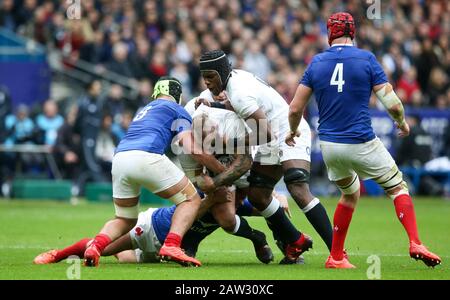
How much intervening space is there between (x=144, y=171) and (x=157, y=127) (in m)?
0.50

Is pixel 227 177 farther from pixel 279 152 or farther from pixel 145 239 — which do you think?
pixel 145 239

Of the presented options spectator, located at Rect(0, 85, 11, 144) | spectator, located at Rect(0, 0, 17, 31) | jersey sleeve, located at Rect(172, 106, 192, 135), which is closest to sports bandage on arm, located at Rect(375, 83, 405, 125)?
jersey sleeve, located at Rect(172, 106, 192, 135)

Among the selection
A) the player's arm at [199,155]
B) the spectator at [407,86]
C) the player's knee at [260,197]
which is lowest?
the spectator at [407,86]

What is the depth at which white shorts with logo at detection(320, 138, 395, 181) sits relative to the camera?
10.4 meters

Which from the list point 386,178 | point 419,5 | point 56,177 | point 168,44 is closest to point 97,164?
point 56,177

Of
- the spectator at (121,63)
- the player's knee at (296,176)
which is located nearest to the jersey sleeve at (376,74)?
the player's knee at (296,176)

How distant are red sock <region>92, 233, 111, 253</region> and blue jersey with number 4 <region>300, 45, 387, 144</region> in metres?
2.39

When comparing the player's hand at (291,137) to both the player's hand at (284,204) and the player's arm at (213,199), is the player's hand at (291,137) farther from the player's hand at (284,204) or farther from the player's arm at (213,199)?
the player's hand at (284,204)

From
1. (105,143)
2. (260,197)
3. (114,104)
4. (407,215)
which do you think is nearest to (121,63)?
(114,104)

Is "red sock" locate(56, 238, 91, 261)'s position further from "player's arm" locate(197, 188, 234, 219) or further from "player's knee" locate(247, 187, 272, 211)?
"player's knee" locate(247, 187, 272, 211)

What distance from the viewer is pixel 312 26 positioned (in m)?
28.0

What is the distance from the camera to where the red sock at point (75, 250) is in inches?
432

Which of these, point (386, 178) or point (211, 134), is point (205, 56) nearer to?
point (211, 134)

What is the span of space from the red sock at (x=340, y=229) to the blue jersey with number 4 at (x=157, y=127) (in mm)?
1744
